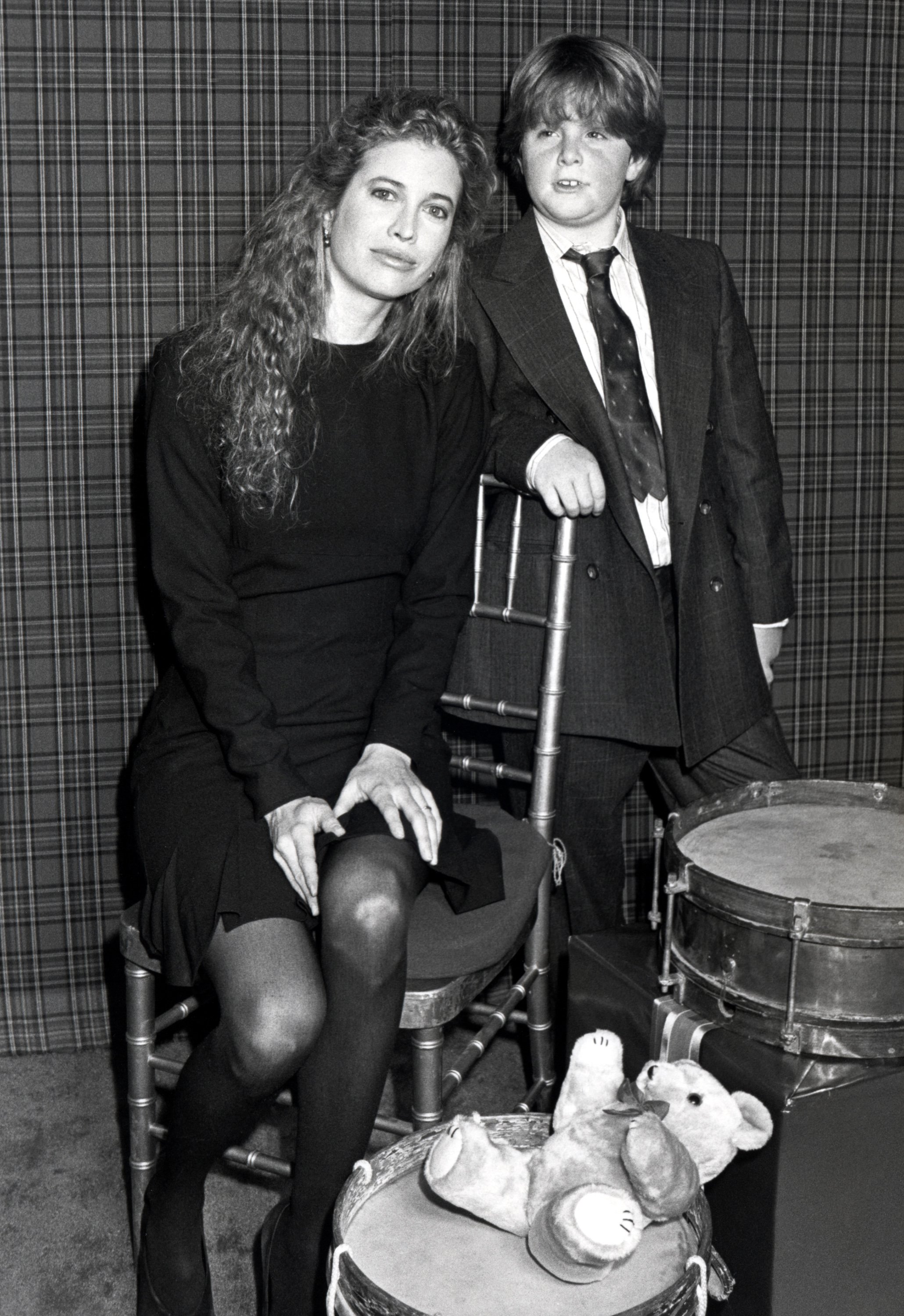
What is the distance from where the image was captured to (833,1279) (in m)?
1.67

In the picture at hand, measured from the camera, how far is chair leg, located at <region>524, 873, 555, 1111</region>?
83.7 inches

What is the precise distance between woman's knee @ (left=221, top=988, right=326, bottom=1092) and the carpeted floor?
453 mm

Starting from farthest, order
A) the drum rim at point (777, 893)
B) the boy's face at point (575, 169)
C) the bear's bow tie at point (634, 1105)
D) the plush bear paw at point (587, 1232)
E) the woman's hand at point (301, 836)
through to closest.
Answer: the boy's face at point (575, 169) → the woman's hand at point (301, 836) → the drum rim at point (777, 893) → the bear's bow tie at point (634, 1105) → the plush bear paw at point (587, 1232)

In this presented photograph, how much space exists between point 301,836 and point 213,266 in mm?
1052

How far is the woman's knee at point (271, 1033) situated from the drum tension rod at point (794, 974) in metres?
0.53

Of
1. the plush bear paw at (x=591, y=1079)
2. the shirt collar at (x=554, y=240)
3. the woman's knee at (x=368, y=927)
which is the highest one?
the shirt collar at (x=554, y=240)

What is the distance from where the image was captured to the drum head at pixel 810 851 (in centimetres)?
167

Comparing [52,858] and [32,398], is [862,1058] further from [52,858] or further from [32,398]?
[32,398]

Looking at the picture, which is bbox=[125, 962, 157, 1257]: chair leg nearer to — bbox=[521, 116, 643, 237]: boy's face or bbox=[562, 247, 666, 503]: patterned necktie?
bbox=[562, 247, 666, 503]: patterned necktie

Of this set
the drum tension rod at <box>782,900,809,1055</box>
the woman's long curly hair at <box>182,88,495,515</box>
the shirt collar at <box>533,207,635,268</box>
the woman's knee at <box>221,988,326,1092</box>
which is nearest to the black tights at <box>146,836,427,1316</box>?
the woman's knee at <box>221,988,326,1092</box>

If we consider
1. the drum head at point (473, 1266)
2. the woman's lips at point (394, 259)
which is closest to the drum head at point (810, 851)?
the drum head at point (473, 1266)

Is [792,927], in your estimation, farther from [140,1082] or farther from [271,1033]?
[140,1082]

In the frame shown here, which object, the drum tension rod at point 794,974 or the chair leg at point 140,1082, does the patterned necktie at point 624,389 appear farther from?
the chair leg at point 140,1082

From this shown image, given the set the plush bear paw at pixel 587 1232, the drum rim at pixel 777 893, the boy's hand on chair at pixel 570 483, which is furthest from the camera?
the boy's hand on chair at pixel 570 483
